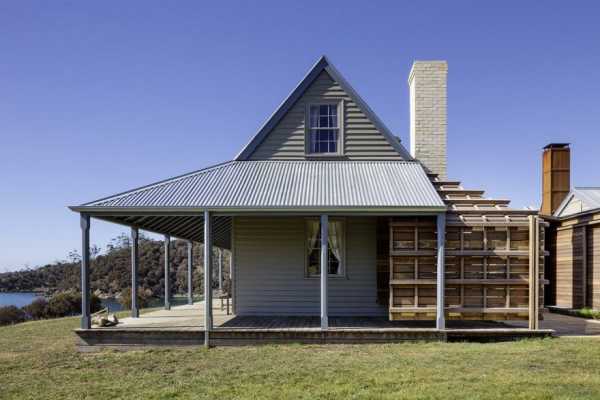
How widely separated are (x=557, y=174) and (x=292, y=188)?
44.6ft

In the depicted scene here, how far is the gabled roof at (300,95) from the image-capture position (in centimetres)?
1139

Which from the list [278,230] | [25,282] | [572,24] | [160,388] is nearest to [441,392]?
[160,388]

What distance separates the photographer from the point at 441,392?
5410 millimetres

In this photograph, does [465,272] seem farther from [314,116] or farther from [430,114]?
[314,116]

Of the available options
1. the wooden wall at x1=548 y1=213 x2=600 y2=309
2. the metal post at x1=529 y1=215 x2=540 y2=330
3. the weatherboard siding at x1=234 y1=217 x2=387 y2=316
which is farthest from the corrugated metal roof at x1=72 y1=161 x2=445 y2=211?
the wooden wall at x1=548 y1=213 x2=600 y2=309

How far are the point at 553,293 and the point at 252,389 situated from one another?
13805mm

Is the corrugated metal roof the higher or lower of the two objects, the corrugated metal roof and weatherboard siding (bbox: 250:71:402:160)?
the lower

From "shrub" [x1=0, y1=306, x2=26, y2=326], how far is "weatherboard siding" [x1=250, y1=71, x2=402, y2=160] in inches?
625

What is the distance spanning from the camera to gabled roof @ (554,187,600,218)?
14.1 metres

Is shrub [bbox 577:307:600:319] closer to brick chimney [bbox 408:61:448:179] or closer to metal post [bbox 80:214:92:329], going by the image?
brick chimney [bbox 408:61:448:179]

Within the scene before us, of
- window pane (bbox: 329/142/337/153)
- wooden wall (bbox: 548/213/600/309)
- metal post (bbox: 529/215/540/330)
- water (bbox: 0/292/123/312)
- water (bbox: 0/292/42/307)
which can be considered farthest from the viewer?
water (bbox: 0/292/42/307)

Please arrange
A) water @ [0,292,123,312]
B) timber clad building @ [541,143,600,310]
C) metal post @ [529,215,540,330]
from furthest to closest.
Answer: water @ [0,292,123,312]
timber clad building @ [541,143,600,310]
metal post @ [529,215,540,330]

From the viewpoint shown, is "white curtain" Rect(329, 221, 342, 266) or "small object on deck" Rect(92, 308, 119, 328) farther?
"white curtain" Rect(329, 221, 342, 266)

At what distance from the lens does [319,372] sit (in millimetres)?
6488
